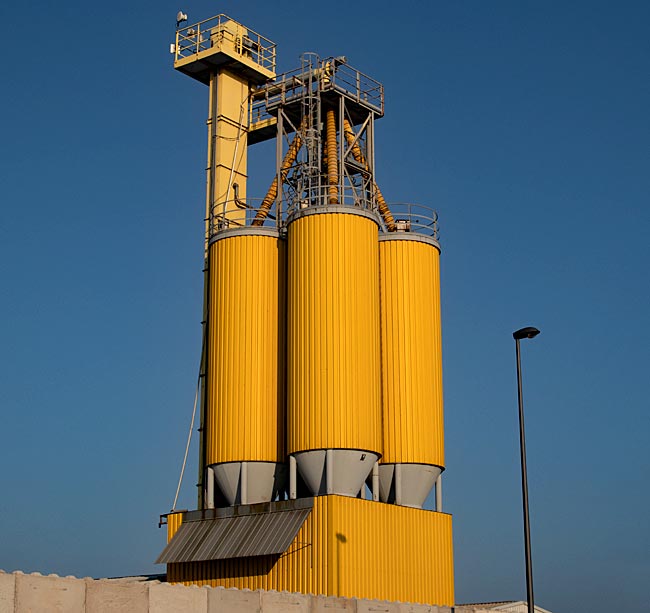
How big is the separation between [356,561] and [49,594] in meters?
18.3

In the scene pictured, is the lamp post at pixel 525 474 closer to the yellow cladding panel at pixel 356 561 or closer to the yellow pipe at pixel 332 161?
the yellow cladding panel at pixel 356 561

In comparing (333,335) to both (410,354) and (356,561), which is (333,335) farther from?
(356,561)

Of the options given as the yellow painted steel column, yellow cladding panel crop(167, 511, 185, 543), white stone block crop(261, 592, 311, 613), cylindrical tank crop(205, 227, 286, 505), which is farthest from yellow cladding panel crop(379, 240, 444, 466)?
white stone block crop(261, 592, 311, 613)

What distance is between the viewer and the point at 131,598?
95.6 ft

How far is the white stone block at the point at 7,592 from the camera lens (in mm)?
26125

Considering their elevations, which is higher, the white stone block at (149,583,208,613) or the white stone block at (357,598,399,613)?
the white stone block at (149,583,208,613)

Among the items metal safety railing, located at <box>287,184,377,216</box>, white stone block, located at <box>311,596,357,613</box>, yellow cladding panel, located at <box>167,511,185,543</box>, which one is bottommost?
white stone block, located at <box>311,596,357,613</box>

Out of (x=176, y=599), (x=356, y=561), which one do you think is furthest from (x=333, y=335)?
(x=176, y=599)

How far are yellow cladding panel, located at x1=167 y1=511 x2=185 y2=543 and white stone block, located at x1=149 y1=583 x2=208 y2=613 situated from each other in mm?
18693

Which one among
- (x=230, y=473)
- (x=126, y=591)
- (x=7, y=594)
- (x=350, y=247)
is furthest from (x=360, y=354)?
(x=7, y=594)

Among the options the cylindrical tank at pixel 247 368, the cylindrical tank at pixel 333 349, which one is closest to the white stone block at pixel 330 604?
the cylindrical tank at pixel 333 349

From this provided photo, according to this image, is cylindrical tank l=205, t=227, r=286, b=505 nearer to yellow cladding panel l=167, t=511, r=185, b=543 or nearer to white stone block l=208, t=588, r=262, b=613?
yellow cladding panel l=167, t=511, r=185, b=543

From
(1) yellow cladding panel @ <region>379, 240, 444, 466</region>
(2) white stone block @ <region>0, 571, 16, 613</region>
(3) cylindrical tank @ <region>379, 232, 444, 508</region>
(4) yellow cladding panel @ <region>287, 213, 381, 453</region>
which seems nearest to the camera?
(2) white stone block @ <region>0, 571, 16, 613</region>

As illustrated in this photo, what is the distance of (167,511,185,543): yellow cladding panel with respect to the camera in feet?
163
